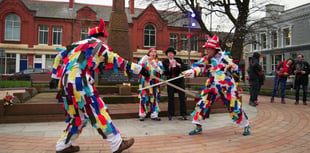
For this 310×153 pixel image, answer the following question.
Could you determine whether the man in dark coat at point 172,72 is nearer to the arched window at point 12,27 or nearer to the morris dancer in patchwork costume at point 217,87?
the morris dancer in patchwork costume at point 217,87

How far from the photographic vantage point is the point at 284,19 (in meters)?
27.4

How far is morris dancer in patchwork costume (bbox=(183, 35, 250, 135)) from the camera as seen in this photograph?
4.86m

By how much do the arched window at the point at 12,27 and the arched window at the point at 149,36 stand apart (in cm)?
1762

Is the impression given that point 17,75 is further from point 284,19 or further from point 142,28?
point 284,19

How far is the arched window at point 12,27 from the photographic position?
102ft

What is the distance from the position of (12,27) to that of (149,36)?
18871 millimetres

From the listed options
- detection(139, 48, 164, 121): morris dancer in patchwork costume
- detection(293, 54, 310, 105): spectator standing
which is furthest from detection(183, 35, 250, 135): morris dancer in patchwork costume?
detection(293, 54, 310, 105): spectator standing

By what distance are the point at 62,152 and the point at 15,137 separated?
1531mm

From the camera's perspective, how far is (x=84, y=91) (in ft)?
11.3

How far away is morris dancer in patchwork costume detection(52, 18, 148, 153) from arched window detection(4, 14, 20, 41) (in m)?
32.8

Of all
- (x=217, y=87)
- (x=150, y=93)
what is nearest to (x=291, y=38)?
(x=150, y=93)

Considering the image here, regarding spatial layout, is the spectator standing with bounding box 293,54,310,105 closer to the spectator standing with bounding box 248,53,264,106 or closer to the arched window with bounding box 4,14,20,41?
the spectator standing with bounding box 248,53,264,106

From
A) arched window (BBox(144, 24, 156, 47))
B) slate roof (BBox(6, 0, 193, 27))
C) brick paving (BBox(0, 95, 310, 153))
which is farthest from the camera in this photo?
arched window (BBox(144, 24, 156, 47))

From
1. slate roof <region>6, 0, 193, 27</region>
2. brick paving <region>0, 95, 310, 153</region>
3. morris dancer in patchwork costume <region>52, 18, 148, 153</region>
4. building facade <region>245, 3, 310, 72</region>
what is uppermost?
slate roof <region>6, 0, 193, 27</region>
